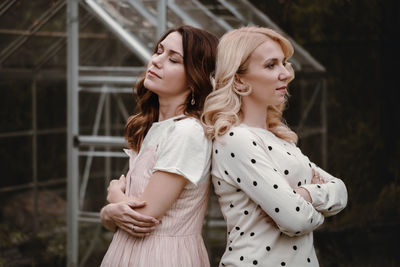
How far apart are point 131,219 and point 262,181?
0.43m

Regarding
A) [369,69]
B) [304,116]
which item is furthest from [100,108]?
[369,69]

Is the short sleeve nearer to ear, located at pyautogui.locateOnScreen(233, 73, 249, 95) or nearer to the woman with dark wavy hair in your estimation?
the woman with dark wavy hair

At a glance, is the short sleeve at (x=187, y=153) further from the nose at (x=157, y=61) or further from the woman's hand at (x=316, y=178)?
the woman's hand at (x=316, y=178)

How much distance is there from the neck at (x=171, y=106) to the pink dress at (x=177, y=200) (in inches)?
1.6

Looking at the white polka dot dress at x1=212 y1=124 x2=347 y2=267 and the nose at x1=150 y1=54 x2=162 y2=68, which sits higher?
the nose at x1=150 y1=54 x2=162 y2=68

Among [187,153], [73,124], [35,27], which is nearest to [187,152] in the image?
[187,153]

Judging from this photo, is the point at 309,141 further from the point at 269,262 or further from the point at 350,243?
the point at 269,262

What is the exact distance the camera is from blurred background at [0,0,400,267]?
3963 mm

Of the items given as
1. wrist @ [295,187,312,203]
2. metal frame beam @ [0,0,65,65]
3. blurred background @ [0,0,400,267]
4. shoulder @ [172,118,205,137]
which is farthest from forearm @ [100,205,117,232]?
metal frame beam @ [0,0,65,65]

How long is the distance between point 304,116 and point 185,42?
207cm

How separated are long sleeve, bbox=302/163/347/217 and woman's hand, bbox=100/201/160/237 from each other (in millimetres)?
490

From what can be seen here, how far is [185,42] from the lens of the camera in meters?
2.22

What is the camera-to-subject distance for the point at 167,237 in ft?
7.25

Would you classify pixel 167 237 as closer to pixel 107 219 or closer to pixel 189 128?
pixel 107 219
